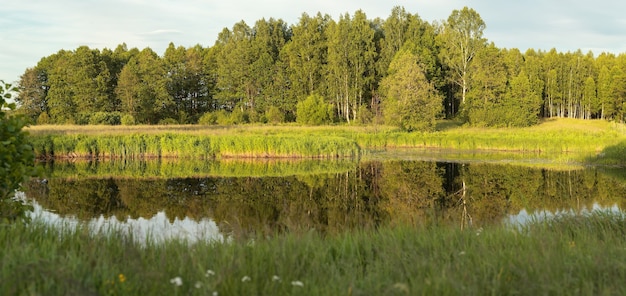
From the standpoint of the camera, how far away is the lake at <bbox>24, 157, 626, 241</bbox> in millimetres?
11734

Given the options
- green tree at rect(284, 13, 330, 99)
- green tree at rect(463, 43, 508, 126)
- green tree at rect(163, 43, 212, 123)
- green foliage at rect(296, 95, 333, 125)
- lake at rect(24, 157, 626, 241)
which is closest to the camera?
lake at rect(24, 157, 626, 241)

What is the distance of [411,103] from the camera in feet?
132

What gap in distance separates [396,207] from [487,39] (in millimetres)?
46662

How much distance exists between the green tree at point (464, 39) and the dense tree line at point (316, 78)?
0.37 ft

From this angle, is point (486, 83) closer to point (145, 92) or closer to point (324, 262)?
point (145, 92)

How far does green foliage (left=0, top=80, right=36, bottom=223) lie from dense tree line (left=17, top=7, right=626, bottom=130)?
39.3 metres

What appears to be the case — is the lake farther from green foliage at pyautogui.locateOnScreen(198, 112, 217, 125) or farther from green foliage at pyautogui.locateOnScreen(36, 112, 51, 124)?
green foliage at pyautogui.locateOnScreen(36, 112, 51, 124)

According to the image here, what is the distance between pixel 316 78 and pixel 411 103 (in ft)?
75.4

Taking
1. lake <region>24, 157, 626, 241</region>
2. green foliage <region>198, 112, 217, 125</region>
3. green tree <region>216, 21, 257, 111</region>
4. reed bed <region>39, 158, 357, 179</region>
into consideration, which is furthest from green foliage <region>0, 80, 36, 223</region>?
green tree <region>216, 21, 257, 111</region>

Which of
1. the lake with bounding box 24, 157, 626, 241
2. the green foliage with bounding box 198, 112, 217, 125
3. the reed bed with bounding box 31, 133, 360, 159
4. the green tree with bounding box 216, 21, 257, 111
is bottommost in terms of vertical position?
the lake with bounding box 24, 157, 626, 241

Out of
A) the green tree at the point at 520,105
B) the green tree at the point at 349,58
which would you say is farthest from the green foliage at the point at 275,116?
the green tree at the point at 520,105

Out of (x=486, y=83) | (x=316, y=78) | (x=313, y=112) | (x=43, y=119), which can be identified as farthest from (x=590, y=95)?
(x=43, y=119)

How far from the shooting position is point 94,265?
445 centimetres

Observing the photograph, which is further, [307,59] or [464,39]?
[307,59]
